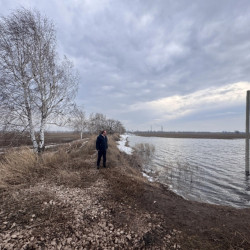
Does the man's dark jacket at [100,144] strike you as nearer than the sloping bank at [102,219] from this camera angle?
No

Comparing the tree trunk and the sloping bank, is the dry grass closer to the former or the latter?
the sloping bank

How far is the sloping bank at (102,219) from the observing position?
306 cm

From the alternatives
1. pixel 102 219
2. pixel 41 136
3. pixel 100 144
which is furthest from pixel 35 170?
pixel 102 219

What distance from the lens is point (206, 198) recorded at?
7844 mm

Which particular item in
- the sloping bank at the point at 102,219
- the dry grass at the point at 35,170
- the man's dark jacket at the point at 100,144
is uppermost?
the man's dark jacket at the point at 100,144

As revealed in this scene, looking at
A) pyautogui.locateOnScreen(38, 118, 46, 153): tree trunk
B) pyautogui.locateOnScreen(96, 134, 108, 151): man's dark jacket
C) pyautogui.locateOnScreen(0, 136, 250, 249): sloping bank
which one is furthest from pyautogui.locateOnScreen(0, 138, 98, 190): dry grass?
pyautogui.locateOnScreen(96, 134, 108, 151): man's dark jacket

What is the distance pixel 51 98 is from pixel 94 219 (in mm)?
7564

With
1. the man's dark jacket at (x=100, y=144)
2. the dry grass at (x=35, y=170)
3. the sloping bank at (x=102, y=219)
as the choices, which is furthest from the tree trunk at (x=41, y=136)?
the man's dark jacket at (x=100, y=144)

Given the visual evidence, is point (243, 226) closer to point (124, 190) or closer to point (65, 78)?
point (124, 190)

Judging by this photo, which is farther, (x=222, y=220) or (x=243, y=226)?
(x=222, y=220)

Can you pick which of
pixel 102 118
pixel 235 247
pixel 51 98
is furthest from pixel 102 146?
pixel 102 118

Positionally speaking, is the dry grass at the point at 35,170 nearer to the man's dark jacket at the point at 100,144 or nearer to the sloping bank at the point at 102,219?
the sloping bank at the point at 102,219

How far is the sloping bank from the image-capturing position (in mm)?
3064

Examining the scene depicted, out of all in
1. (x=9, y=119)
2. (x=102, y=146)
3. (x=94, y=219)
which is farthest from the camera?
(x=102, y=146)
